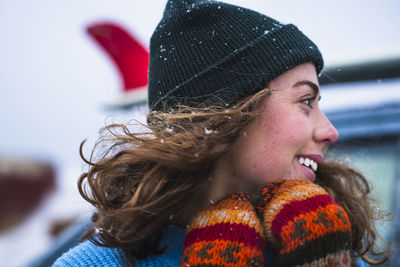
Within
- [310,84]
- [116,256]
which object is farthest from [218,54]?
[116,256]

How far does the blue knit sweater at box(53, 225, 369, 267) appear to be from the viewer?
140 cm

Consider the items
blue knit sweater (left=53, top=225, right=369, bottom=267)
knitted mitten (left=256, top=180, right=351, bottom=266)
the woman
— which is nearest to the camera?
knitted mitten (left=256, top=180, right=351, bottom=266)

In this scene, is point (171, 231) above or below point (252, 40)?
below

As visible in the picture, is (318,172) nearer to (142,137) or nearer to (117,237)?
(142,137)

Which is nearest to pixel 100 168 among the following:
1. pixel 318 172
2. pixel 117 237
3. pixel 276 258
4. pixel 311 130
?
pixel 117 237

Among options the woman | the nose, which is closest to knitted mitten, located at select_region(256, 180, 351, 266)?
the woman

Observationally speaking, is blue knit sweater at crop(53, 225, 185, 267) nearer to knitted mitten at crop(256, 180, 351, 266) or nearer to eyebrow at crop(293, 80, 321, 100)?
knitted mitten at crop(256, 180, 351, 266)

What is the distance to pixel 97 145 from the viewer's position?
1.53 meters

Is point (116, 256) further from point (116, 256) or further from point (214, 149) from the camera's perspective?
point (214, 149)

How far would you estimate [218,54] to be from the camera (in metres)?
1.48

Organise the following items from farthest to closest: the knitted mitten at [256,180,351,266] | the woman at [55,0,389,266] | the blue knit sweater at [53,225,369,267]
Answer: the blue knit sweater at [53,225,369,267] → the woman at [55,0,389,266] → the knitted mitten at [256,180,351,266]

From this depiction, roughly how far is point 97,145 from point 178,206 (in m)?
0.45

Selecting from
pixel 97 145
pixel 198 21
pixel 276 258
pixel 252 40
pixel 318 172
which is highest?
pixel 198 21

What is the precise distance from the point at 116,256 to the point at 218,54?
3.08 ft
